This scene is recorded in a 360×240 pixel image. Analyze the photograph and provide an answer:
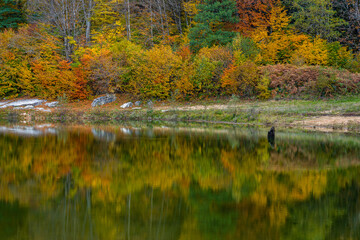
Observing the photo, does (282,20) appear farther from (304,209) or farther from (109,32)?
(304,209)

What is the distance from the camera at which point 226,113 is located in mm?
32188

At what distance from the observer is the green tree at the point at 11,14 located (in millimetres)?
56634

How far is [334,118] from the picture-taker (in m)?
26.0

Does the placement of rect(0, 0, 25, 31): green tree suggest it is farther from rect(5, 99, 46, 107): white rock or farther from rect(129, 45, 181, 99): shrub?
rect(129, 45, 181, 99): shrub

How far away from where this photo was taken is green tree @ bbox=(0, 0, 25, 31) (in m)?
56.6

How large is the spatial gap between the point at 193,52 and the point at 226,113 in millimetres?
16613

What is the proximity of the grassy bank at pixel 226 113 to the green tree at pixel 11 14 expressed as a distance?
22323 mm

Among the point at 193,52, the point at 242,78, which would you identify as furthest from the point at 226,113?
the point at 193,52

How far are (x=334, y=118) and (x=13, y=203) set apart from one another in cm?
2276

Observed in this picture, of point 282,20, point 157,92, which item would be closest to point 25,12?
point 157,92

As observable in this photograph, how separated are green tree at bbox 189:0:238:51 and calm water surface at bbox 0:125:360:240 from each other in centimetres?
2891

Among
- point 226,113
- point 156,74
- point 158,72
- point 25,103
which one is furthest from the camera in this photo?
point 25,103

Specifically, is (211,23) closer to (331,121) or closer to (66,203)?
(331,121)

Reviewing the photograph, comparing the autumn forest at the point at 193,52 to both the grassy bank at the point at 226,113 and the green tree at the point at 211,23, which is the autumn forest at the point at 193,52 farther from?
the grassy bank at the point at 226,113
